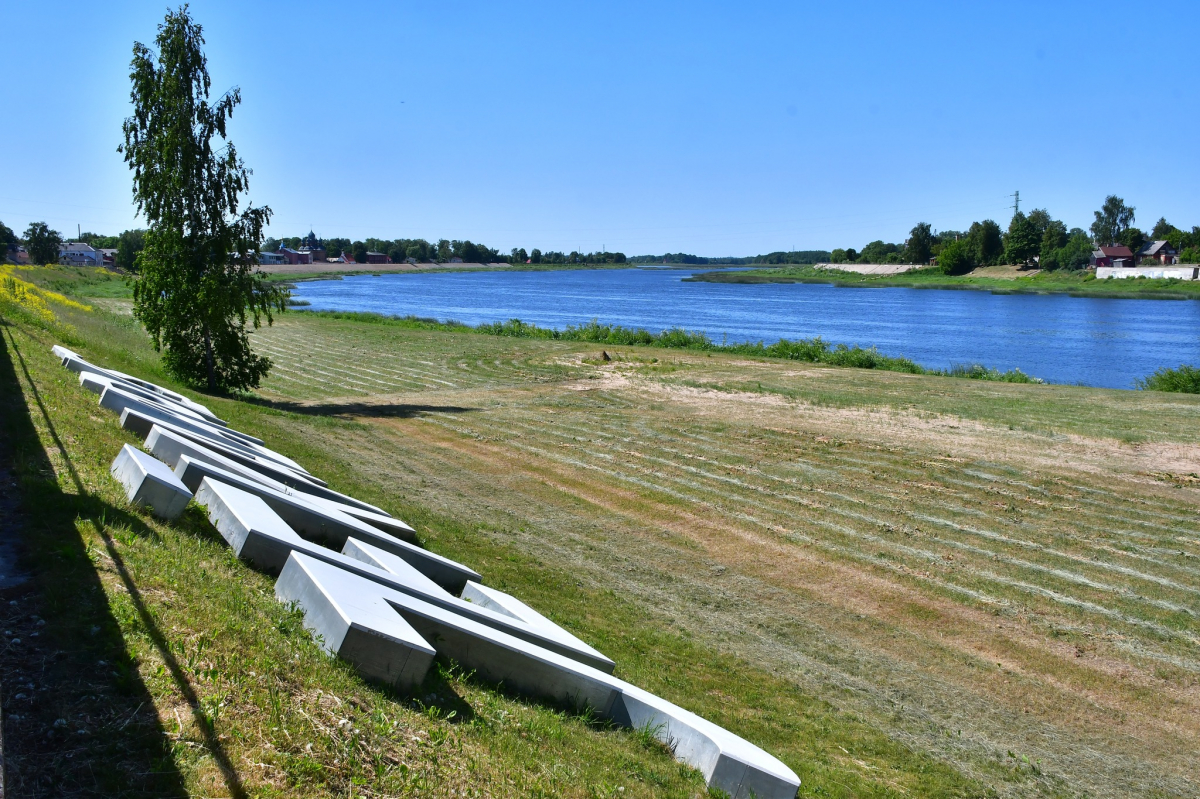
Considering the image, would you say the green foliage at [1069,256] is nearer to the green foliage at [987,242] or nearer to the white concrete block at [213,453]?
the green foliage at [987,242]


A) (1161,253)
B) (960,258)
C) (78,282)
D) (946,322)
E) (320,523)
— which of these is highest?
(1161,253)

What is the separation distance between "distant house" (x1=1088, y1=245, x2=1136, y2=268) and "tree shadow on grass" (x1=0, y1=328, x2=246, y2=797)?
16807 cm

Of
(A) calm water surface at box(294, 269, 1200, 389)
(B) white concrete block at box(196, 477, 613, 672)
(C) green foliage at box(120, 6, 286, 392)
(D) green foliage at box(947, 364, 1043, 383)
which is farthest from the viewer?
(A) calm water surface at box(294, 269, 1200, 389)

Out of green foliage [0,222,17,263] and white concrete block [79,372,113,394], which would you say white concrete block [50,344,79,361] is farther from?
green foliage [0,222,17,263]

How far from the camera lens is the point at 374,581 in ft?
18.2

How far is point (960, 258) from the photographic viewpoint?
169 m

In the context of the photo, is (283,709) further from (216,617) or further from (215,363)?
(215,363)

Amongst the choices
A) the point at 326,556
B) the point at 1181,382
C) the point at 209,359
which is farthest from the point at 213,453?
the point at 1181,382

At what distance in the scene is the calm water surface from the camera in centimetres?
5028

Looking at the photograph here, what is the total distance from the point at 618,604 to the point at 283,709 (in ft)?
18.2

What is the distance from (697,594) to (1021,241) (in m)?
166

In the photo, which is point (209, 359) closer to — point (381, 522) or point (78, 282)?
point (381, 522)

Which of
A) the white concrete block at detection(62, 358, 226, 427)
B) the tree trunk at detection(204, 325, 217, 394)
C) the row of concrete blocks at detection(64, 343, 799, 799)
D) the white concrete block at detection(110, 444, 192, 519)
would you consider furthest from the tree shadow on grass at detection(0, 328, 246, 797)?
the tree trunk at detection(204, 325, 217, 394)

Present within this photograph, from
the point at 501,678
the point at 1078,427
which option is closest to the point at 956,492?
the point at 1078,427
